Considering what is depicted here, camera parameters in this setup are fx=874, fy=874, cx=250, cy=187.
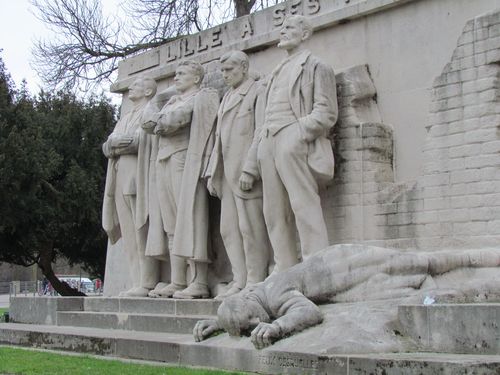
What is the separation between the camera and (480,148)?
840 centimetres

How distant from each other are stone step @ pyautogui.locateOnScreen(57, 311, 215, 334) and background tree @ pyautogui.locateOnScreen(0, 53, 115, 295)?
11026 millimetres

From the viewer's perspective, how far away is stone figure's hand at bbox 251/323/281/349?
6.60 m

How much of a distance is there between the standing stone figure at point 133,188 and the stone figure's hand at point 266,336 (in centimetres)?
536

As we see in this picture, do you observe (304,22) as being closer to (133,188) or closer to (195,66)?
(195,66)

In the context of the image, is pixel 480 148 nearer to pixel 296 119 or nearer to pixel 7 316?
pixel 296 119

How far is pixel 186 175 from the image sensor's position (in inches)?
427

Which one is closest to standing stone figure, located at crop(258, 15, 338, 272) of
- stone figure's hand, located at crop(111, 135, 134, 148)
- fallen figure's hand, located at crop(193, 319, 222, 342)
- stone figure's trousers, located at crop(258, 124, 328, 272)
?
stone figure's trousers, located at crop(258, 124, 328, 272)

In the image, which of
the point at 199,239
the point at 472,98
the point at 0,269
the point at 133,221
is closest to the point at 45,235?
the point at 133,221

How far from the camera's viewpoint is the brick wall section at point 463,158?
8320 millimetres

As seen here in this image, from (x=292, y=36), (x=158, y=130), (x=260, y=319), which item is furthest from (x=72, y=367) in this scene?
(x=292, y=36)

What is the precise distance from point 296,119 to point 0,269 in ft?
145

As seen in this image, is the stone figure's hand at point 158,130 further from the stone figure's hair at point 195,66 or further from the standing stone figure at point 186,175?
the stone figure's hair at point 195,66

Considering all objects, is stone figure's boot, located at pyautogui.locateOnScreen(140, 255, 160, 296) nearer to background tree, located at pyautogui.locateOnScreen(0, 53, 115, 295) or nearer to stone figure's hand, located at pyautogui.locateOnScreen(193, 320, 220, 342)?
stone figure's hand, located at pyautogui.locateOnScreen(193, 320, 220, 342)

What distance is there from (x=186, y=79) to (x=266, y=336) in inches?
212
